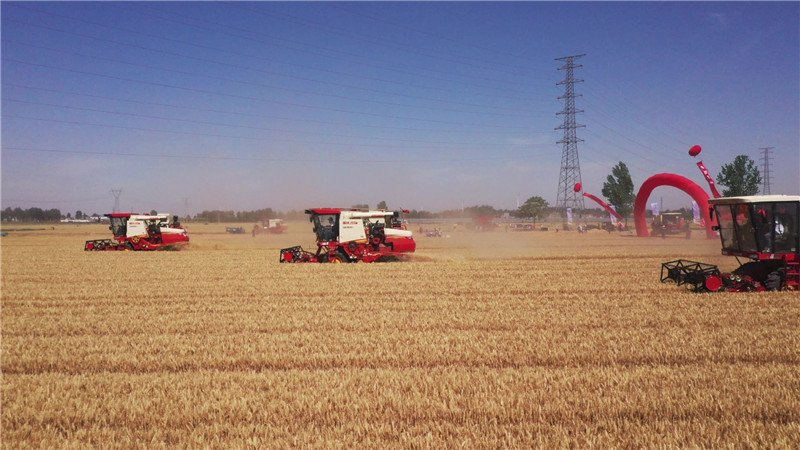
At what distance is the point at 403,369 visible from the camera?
6332mm

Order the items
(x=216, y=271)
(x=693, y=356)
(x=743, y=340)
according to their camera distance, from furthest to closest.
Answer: (x=216, y=271) → (x=743, y=340) → (x=693, y=356)

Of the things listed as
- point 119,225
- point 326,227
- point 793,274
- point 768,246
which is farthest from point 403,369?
point 119,225

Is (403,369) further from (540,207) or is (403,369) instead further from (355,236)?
(540,207)

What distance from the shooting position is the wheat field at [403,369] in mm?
4609

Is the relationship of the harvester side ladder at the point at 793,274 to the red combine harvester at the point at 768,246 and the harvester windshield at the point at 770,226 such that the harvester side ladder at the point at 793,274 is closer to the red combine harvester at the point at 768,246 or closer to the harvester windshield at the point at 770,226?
the red combine harvester at the point at 768,246

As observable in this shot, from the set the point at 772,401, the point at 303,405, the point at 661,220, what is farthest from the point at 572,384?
the point at 661,220

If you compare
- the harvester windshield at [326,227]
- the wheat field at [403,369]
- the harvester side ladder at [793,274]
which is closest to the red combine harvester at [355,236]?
the harvester windshield at [326,227]

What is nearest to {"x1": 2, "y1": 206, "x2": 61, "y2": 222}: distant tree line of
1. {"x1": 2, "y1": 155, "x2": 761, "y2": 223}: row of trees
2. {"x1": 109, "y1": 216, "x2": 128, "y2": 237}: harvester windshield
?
{"x1": 2, "y1": 155, "x2": 761, "y2": 223}: row of trees

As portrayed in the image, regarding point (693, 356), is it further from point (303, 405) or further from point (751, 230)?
point (751, 230)

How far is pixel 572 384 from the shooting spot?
5703mm

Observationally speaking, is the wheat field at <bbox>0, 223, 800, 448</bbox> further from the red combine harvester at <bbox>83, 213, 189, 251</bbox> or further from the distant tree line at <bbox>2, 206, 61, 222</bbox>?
the distant tree line at <bbox>2, 206, 61, 222</bbox>

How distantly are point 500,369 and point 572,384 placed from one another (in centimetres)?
91

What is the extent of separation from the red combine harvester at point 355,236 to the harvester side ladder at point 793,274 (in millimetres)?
12302

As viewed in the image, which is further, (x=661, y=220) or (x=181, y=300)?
(x=661, y=220)
